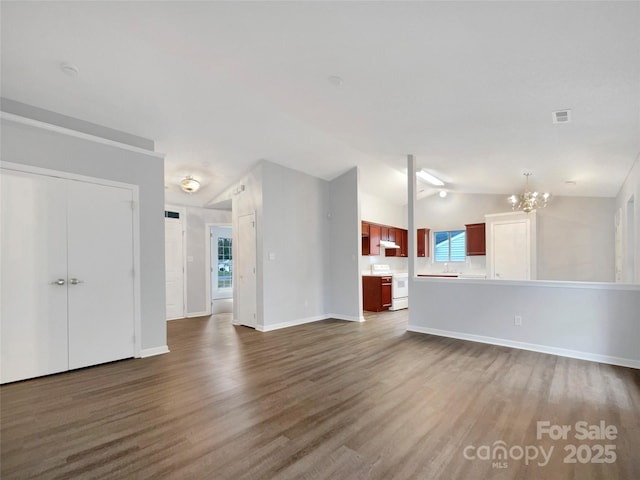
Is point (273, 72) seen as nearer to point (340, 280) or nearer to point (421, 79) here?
point (421, 79)

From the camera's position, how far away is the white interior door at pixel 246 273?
231 inches

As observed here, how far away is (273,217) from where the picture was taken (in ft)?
19.0

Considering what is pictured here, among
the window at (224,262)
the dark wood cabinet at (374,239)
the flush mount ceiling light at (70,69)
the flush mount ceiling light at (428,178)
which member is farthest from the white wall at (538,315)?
the window at (224,262)

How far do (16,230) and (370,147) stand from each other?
4732 mm

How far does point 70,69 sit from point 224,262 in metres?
8.20

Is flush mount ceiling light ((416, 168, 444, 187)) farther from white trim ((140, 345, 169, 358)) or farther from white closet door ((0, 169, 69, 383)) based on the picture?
white closet door ((0, 169, 69, 383))

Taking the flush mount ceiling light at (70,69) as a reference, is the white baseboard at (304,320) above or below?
below

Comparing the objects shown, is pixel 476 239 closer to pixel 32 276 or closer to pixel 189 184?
pixel 189 184

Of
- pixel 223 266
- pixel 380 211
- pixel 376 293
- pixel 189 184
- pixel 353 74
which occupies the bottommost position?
pixel 376 293

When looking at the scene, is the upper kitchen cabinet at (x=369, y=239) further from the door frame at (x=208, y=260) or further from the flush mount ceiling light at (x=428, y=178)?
the door frame at (x=208, y=260)

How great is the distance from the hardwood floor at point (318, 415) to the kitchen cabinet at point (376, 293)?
3203 millimetres

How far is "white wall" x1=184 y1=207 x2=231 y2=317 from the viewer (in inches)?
284

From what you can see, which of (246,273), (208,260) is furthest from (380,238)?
(208,260)

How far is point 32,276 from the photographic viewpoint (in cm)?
344
